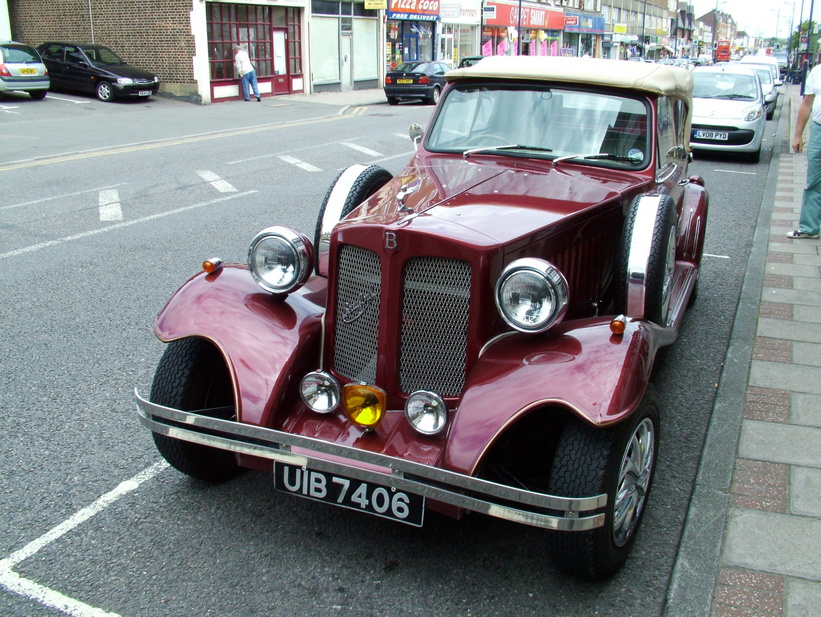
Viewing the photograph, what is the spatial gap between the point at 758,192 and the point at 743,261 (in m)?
4.50

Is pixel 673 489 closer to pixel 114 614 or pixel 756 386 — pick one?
pixel 756 386

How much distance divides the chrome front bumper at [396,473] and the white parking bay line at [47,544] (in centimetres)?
58

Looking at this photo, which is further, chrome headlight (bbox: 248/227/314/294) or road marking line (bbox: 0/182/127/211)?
road marking line (bbox: 0/182/127/211)

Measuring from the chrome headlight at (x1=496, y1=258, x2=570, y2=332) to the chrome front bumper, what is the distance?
646 mm

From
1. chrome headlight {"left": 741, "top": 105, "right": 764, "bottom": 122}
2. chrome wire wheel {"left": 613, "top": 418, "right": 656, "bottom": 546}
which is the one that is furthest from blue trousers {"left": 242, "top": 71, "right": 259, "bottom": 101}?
chrome wire wheel {"left": 613, "top": 418, "right": 656, "bottom": 546}

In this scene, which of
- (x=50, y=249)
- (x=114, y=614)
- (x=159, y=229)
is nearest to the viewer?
(x=114, y=614)

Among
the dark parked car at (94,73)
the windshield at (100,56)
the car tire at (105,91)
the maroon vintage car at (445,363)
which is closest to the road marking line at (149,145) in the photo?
the dark parked car at (94,73)

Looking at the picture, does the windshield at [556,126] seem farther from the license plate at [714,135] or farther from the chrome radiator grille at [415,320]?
the license plate at [714,135]

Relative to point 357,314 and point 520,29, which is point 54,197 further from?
point 520,29

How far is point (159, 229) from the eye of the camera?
8.37 m

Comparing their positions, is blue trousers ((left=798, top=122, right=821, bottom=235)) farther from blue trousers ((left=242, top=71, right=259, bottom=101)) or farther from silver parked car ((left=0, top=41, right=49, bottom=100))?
blue trousers ((left=242, top=71, right=259, bottom=101))

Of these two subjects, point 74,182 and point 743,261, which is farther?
point 74,182

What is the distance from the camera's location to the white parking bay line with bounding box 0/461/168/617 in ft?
9.15

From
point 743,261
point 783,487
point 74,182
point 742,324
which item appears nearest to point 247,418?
point 783,487
